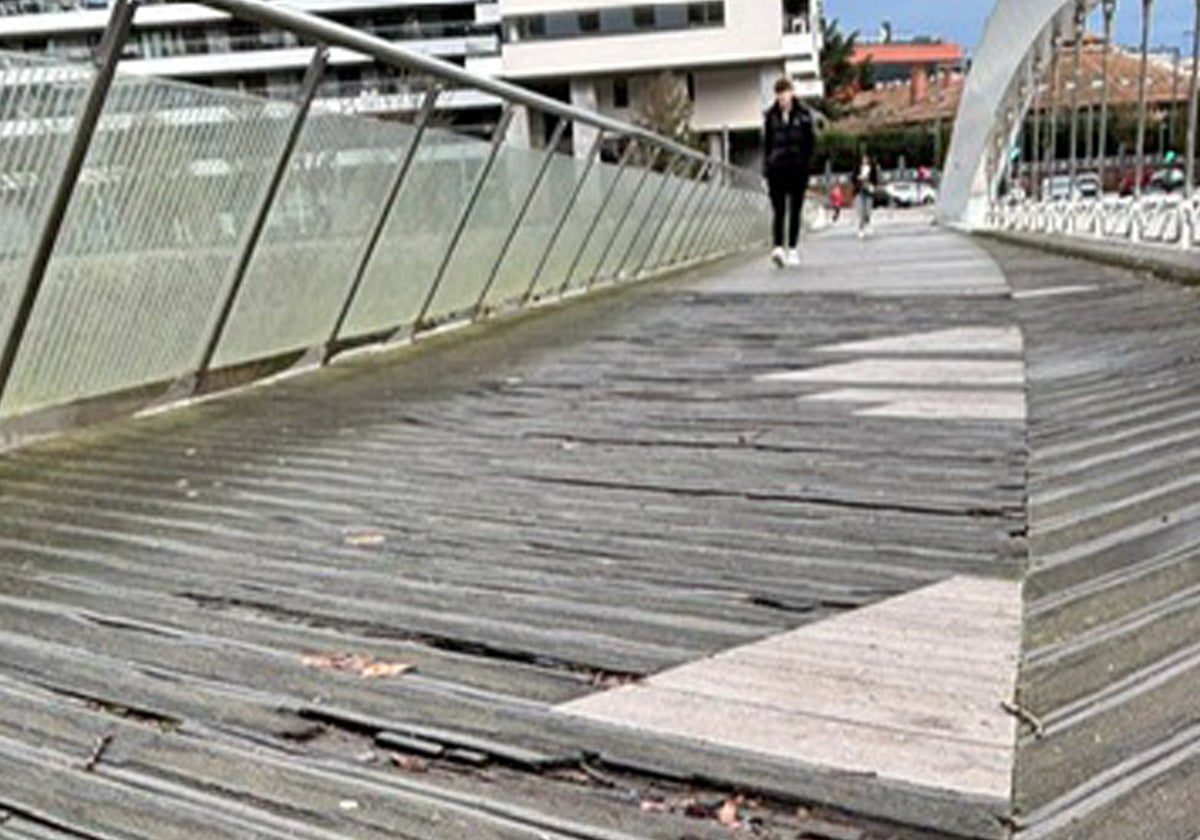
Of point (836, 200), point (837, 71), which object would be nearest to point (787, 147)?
point (836, 200)

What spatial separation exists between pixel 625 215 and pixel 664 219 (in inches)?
87.7

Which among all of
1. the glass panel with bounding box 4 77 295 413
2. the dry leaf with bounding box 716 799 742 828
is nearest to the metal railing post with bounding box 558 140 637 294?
the glass panel with bounding box 4 77 295 413

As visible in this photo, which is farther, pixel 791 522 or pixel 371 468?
pixel 371 468

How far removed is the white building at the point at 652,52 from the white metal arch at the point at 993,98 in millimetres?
21269

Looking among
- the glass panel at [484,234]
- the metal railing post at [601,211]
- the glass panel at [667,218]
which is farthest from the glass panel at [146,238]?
the glass panel at [667,218]

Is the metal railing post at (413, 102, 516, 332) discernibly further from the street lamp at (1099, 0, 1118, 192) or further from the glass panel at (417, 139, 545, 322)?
the street lamp at (1099, 0, 1118, 192)

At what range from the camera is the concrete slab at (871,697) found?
1.73 metres

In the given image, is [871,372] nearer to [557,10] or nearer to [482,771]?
[482,771]

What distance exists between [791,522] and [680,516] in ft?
0.95

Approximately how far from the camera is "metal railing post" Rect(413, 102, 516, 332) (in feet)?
24.5

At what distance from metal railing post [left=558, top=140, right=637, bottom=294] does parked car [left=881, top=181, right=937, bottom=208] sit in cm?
5143

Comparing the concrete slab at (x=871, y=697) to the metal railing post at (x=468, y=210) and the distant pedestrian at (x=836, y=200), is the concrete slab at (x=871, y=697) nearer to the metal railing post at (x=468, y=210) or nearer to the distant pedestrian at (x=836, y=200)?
the metal railing post at (x=468, y=210)

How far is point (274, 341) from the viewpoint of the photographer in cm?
584

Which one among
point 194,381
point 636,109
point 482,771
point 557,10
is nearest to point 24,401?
point 194,381
